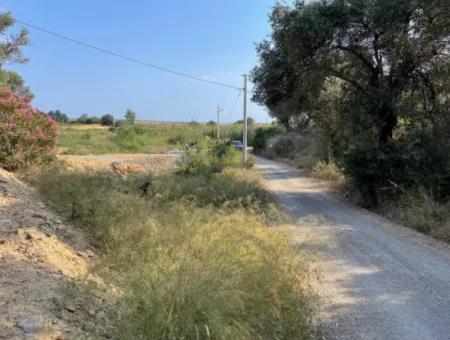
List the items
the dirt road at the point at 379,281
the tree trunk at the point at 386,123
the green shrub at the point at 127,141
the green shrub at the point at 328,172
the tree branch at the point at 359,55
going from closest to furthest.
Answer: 1. the dirt road at the point at 379,281
2. the tree trunk at the point at 386,123
3. the tree branch at the point at 359,55
4. the green shrub at the point at 328,172
5. the green shrub at the point at 127,141

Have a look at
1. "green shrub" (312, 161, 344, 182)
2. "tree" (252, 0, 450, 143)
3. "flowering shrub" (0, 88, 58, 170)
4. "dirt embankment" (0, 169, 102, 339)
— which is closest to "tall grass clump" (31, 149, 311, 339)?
"dirt embankment" (0, 169, 102, 339)

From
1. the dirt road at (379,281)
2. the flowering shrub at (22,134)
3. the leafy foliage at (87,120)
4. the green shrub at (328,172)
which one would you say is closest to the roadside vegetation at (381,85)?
the dirt road at (379,281)

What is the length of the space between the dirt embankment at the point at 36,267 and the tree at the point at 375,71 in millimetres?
10072

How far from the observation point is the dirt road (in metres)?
5.45

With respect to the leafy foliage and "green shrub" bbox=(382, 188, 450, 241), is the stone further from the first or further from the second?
the leafy foliage

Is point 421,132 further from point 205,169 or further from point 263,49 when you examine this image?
point 205,169

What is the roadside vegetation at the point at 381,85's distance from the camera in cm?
1305

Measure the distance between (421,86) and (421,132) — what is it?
85.1 inches

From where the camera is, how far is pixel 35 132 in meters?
13.5

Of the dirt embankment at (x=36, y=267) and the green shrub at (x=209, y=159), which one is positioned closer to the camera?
the dirt embankment at (x=36, y=267)

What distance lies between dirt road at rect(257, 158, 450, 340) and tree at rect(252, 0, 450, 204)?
Result: 3284 millimetres

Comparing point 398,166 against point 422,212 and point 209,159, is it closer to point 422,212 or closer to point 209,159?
point 422,212

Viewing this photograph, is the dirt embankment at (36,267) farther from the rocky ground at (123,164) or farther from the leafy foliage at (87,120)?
the leafy foliage at (87,120)

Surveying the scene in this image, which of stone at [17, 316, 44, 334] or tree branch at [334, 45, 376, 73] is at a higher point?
tree branch at [334, 45, 376, 73]
